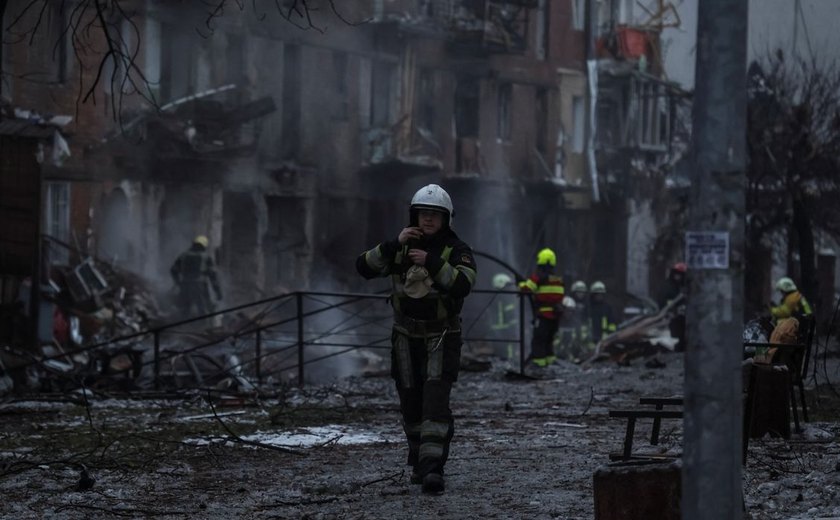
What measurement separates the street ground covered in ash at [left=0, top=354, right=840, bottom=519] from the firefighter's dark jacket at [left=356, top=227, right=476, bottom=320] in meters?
1.07

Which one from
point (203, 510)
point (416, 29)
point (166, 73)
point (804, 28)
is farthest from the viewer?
point (416, 29)

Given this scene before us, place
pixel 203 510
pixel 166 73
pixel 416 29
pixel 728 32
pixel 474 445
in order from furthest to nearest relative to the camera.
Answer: pixel 416 29
pixel 166 73
pixel 474 445
pixel 203 510
pixel 728 32

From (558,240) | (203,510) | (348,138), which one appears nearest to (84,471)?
(203,510)

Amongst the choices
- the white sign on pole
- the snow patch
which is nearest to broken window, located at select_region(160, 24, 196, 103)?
the snow patch

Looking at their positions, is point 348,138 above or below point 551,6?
below

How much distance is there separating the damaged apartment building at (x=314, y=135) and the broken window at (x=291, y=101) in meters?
0.04

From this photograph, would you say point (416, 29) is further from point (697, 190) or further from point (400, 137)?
point (697, 190)

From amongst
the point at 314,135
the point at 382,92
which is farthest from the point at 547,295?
the point at 382,92

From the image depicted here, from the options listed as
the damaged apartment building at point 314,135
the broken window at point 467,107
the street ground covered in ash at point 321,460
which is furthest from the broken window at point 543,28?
the street ground covered in ash at point 321,460

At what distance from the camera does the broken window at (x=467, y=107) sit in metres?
47.1

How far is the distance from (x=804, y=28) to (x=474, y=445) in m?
31.2

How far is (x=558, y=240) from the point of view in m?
51.2

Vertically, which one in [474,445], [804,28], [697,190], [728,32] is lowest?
[474,445]

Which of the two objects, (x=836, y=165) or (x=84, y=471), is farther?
(x=836, y=165)
